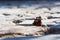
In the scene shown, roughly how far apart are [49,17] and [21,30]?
1.66 meters

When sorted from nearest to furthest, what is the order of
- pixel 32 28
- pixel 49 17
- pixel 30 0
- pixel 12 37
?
1. pixel 12 37
2. pixel 32 28
3. pixel 49 17
4. pixel 30 0

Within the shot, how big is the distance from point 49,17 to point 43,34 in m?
1.75

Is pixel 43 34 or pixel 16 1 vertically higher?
pixel 16 1

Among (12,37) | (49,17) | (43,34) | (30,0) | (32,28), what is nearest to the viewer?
(12,37)

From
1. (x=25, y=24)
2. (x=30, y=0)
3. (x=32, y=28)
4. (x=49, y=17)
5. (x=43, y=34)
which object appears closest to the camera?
(x=43, y=34)

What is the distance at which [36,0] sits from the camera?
913cm

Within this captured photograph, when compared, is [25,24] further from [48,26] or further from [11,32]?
[11,32]

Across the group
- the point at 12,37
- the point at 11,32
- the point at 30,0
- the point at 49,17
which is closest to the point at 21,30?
the point at 11,32

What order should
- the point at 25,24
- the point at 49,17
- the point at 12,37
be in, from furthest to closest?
1. the point at 49,17
2. the point at 25,24
3. the point at 12,37

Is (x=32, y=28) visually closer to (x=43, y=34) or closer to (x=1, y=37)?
(x=43, y=34)

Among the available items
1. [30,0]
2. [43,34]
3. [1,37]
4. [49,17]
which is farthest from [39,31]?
[30,0]

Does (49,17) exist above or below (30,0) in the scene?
below

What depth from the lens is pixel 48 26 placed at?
14.4ft

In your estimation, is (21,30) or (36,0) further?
(36,0)
